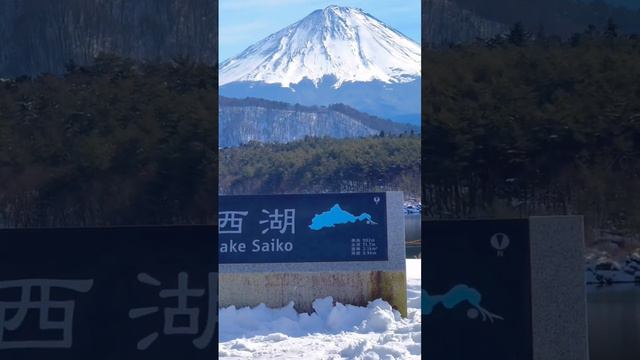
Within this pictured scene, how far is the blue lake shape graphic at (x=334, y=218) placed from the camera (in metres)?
13.2

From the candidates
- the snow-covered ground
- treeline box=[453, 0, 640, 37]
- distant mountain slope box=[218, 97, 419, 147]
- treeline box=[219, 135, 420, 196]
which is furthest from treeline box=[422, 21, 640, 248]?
distant mountain slope box=[218, 97, 419, 147]

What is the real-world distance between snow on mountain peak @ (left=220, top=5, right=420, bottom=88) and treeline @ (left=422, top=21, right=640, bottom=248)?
143998mm

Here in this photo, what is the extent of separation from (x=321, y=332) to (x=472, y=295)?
768 centimetres

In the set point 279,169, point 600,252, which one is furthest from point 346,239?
point 279,169

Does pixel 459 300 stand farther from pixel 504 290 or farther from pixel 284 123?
pixel 284 123

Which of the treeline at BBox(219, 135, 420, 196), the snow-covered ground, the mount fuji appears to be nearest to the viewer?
the snow-covered ground

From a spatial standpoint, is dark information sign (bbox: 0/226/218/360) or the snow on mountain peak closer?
dark information sign (bbox: 0/226/218/360)

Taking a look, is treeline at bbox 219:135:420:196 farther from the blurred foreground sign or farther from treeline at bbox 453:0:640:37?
the blurred foreground sign

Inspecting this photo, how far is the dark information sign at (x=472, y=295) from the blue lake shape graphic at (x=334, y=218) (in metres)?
7.72

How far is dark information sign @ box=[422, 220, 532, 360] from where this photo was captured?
5414mm

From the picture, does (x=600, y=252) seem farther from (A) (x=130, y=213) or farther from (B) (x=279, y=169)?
(B) (x=279, y=169)

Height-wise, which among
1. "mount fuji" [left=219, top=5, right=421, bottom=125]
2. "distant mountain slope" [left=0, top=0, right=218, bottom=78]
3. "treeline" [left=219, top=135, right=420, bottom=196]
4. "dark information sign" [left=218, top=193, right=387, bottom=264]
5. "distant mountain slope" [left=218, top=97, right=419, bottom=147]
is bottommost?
"dark information sign" [left=218, top=193, right=387, bottom=264]

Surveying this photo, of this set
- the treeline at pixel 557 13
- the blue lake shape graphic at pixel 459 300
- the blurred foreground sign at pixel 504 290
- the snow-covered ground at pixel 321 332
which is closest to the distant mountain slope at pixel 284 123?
the snow-covered ground at pixel 321 332

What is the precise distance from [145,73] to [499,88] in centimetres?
220
